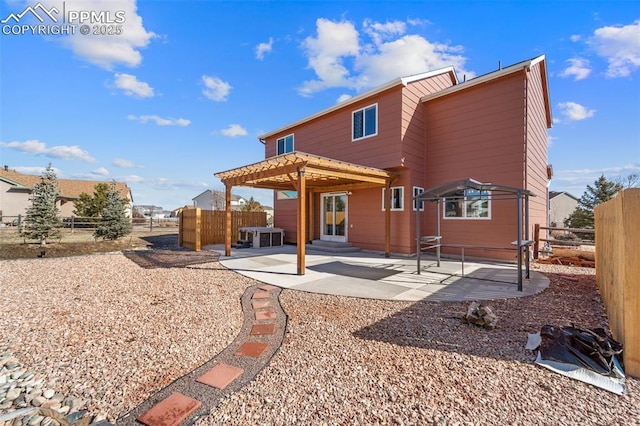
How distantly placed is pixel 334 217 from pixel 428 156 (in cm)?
455

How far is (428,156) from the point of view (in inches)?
409

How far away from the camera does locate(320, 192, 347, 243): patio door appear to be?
11.8 metres

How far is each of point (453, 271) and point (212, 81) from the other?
13.7 m

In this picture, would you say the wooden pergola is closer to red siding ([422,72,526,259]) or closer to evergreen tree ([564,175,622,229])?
red siding ([422,72,526,259])

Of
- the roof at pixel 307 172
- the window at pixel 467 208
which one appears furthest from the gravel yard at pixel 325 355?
the window at pixel 467 208

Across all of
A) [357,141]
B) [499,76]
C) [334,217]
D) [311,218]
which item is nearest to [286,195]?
[311,218]

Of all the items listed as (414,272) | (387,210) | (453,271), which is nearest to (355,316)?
(414,272)

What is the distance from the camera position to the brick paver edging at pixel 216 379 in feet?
6.63

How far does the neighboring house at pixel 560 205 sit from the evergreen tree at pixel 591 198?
6.27 m

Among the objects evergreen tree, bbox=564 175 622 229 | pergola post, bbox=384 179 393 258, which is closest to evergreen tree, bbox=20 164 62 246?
pergola post, bbox=384 179 393 258

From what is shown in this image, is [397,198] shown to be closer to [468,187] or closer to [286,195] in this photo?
[468,187]

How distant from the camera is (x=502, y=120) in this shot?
28.2 ft

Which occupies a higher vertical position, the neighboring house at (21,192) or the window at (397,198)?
the neighboring house at (21,192)

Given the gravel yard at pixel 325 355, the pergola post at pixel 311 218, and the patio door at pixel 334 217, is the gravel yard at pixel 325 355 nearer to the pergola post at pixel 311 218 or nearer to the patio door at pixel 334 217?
the patio door at pixel 334 217
